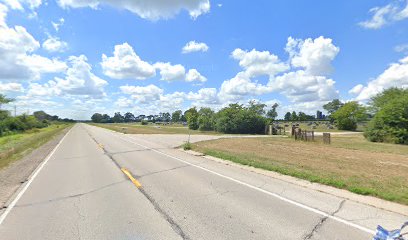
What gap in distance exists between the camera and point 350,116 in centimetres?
7775

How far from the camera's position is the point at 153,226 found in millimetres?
5387

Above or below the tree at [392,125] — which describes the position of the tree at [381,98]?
above

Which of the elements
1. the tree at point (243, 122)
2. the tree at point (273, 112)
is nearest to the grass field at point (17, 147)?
the tree at point (243, 122)

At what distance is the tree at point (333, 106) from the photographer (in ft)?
389

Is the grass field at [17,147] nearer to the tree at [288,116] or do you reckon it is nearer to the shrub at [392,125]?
the shrub at [392,125]

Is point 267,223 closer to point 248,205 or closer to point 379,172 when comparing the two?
point 248,205

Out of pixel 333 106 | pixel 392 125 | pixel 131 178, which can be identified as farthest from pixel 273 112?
pixel 131 178

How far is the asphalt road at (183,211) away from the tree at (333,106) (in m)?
121

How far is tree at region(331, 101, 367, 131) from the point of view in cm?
7631

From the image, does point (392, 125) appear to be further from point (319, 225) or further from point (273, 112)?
point (273, 112)

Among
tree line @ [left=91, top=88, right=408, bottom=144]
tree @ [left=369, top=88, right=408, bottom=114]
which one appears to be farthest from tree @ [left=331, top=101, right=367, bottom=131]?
tree @ [left=369, top=88, right=408, bottom=114]

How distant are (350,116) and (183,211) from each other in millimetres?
81859

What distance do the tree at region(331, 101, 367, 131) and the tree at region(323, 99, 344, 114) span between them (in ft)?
135

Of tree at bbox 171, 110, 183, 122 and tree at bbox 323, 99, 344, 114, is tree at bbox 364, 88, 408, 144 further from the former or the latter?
tree at bbox 171, 110, 183, 122
